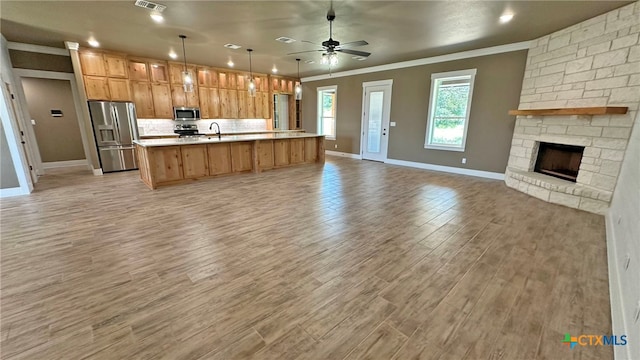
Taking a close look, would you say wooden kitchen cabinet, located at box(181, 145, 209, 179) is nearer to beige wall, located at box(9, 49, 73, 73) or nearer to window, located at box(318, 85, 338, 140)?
beige wall, located at box(9, 49, 73, 73)

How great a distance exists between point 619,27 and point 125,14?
283 inches

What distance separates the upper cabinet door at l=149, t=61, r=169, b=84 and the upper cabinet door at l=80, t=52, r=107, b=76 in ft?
3.55

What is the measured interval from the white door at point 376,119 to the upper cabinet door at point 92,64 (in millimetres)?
6817

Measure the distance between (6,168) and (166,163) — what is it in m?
2.46

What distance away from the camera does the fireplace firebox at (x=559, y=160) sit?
4.39 m

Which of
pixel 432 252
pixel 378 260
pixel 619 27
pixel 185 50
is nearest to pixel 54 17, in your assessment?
pixel 185 50

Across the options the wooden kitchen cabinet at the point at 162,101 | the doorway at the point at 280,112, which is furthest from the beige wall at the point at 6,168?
the doorway at the point at 280,112

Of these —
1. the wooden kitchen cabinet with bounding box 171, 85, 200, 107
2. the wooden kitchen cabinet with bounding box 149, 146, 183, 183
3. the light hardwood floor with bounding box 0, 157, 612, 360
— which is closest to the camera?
the light hardwood floor with bounding box 0, 157, 612, 360

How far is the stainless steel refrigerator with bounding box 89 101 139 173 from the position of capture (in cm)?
600

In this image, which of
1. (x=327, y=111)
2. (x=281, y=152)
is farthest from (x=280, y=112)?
(x=281, y=152)

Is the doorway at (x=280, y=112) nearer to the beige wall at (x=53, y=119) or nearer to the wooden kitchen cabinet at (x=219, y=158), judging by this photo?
the wooden kitchen cabinet at (x=219, y=158)

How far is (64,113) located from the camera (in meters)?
6.79

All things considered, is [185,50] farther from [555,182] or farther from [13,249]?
[555,182]

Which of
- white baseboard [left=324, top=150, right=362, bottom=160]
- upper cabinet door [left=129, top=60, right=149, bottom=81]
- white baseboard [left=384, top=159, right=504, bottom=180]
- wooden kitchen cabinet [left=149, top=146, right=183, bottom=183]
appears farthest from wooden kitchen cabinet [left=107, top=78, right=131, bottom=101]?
white baseboard [left=384, top=159, right=504, bottom=180]
